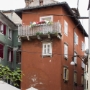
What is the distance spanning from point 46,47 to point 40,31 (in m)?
1.90

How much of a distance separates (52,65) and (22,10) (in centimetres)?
737

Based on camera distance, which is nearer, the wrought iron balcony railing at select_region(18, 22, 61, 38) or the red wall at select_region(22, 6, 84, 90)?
the wrought iron balcony railing at select_region(18, 22, 61, 38)

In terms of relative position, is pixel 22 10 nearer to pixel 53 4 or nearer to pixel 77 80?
pixel 53 4

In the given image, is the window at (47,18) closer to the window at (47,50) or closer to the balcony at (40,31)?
the balcony at (40,31)

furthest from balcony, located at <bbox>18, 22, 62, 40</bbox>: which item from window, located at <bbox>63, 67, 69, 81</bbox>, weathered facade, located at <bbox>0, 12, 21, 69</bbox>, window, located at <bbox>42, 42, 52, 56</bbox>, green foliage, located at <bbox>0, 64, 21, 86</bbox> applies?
green foliage, located at <bbox>0, 64, 21, 86</bbox>

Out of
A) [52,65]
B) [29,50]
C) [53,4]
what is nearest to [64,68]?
[52,65]

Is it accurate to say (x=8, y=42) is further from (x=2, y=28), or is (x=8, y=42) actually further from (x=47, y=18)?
(x=47, y=18)

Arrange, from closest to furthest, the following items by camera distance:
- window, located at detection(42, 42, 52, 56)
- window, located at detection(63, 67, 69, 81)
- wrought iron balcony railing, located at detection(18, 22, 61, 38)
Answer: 1. wrought iron balcony railing, located at detection(18, 22, 61, 38)
2. window, located at detection(42, 42, 52, 56)
3. window, located at detection(63, 67, 69, 81)

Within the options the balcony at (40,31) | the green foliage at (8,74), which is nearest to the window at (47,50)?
the balcony at (40,31)

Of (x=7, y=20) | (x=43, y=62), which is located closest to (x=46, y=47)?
(x=43, y=62)

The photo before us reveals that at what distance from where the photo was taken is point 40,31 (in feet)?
111

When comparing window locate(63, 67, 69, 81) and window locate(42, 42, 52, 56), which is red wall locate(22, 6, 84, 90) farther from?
window locate(63, 67, 69, 81)

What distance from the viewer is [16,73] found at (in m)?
21.9

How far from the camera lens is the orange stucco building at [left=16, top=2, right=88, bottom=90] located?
3344 cm
